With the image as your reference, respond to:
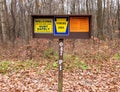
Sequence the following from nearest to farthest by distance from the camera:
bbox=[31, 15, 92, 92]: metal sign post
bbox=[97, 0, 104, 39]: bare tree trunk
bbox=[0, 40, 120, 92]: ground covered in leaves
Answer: bbox=[31, 15, 92, 92]: metal sign post, bbox=[0, 40, 120, 92]: ground covered in leaves, bbox=[97, 0, 104, 39]: bare tree trunk

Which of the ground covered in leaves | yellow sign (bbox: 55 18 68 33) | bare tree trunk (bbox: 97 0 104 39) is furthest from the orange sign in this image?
bare tree trunk (bbox: 97 0 104 39)

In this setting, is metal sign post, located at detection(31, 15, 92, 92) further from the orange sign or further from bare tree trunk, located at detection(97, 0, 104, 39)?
bare tree trunk, located at detection(97, 0, 104, 39)

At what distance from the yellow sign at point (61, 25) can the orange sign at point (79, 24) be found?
0.42ft

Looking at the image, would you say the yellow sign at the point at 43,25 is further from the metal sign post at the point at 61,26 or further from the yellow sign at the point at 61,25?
the yellow sign at the point at 61,25

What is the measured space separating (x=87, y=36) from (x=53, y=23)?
0.76 meters

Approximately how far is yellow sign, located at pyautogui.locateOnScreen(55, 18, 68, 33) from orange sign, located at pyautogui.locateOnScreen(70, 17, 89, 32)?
0.42ft

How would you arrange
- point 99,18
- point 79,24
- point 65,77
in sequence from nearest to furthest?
point 79,24, point 65,77, point 99,18

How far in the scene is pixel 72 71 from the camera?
882 cm

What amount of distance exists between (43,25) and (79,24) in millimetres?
740

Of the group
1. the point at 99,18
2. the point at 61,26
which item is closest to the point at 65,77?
the point at 61,26

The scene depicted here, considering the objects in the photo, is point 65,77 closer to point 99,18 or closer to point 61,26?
point 61,26

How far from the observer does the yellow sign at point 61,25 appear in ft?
17.2

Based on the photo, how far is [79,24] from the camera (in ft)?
17.3

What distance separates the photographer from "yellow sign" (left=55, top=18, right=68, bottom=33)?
5.24 meters
